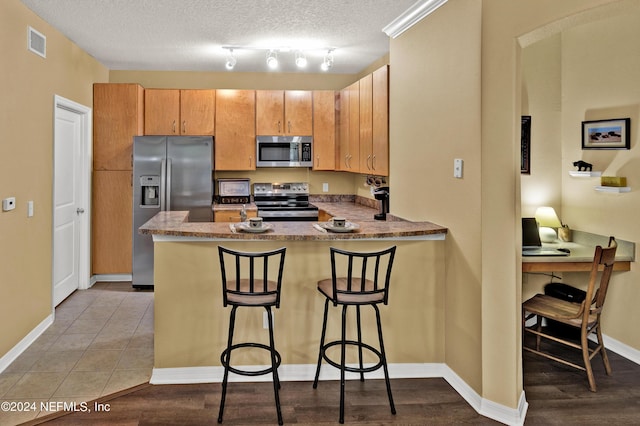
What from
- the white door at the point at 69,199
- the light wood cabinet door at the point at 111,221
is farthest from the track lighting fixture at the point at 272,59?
the light wood cabinet door at the point at 111,221

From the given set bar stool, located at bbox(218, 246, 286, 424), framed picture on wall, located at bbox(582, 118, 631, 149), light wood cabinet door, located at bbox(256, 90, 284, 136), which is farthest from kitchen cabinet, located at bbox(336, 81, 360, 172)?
bar stool, located at bbox(218, 246, 286, 424)

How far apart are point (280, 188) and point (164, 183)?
1463mm

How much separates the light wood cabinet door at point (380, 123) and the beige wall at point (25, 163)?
2851mm

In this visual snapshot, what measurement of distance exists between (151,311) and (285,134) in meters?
2.56

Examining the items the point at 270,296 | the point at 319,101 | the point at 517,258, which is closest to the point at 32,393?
the point at 270,296

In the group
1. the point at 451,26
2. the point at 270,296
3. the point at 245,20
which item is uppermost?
the point at 245,20

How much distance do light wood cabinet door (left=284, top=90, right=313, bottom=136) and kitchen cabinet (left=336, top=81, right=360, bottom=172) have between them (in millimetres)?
406

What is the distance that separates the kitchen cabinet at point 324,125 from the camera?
5684mm

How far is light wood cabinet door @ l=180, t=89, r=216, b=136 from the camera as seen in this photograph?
5.54m

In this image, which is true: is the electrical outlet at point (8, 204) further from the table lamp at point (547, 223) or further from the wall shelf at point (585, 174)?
the wall shelf at point (585, 174)

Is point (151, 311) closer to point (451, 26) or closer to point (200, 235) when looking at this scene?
point (200, 235)

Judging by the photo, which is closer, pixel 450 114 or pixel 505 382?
pixel 505 382

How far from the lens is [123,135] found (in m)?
5.39

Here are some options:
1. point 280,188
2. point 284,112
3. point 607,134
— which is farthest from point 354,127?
point 607,134
